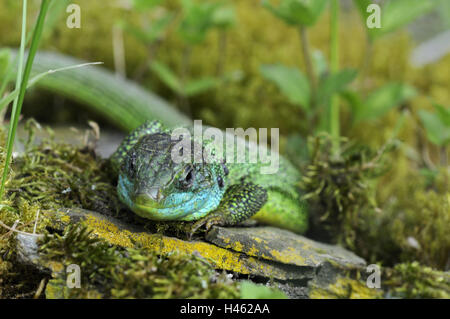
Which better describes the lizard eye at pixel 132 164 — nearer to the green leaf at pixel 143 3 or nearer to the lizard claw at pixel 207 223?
the lizard claw at pixel 207 223

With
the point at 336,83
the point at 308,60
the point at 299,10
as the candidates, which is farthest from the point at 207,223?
the point at 308,60

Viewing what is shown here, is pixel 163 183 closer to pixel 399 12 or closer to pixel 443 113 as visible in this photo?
pixel 443 113

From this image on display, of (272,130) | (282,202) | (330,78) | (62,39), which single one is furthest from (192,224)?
(62,39)

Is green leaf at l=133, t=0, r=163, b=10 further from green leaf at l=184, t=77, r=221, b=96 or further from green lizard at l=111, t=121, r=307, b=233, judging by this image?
green lizard at l=111, t=121, r=307, b=233

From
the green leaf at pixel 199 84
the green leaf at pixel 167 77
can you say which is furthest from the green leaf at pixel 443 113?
the green leaf at pixel 167 77

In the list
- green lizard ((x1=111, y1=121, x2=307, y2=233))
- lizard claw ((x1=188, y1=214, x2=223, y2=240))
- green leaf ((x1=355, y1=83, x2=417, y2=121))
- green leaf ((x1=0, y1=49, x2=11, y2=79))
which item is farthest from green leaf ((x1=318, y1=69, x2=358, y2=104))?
green leaf ((x1=0, y1=49, x2=11, y2=79))

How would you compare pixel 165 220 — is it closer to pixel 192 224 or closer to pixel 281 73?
pixel 192 224
